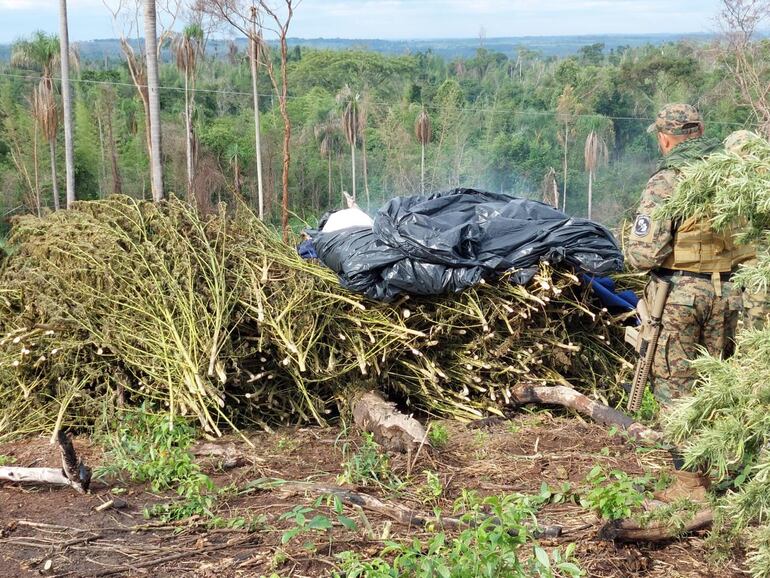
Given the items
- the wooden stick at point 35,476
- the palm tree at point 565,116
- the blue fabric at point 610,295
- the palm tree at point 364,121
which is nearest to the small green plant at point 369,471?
the wooden stick at point 35,476

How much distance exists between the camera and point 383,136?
40.2 metres

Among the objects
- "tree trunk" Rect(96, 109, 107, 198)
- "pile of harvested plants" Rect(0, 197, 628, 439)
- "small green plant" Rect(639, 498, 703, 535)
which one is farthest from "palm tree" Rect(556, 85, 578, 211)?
"small green plant" Rect(639, 498, 703, 535)

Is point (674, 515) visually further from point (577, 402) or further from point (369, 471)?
point (577, 402)

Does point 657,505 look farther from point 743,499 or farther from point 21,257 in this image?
point 21,257

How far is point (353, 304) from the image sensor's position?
5.38 meters

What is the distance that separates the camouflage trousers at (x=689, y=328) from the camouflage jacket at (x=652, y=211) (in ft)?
0.77

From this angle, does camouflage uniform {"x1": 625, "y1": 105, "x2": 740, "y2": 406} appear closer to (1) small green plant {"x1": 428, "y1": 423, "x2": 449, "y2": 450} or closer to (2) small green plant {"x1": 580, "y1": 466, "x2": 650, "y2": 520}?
(1) small green plant {"x1": 428, "y1": 423, "x2": 449, "y2": 450}

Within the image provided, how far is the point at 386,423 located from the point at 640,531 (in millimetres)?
1771

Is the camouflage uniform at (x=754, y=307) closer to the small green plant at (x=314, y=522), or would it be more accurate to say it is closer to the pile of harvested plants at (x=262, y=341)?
the pile of harvested plants at (x=262, y=341)

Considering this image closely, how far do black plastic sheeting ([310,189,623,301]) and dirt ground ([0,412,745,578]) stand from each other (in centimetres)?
94

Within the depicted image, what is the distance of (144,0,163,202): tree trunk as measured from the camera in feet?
39.9

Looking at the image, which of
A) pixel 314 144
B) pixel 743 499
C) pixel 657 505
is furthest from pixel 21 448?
pixel 314 144

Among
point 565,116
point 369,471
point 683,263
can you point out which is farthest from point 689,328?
point 565,116

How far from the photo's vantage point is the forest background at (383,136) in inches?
1316
